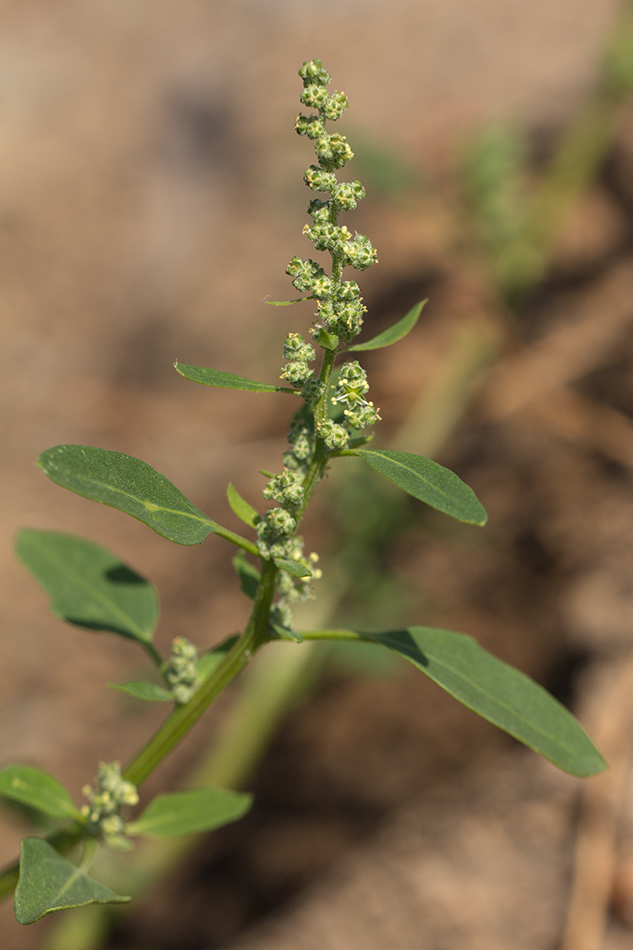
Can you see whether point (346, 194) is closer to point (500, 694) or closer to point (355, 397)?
point (355, 397)

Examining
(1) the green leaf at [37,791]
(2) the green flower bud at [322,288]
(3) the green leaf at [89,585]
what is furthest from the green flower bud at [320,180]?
(1) the green leaf at [37,791]

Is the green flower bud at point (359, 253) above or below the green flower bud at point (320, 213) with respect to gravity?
below

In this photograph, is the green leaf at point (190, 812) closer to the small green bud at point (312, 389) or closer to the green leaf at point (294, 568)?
the green leaf at point (294, 568)

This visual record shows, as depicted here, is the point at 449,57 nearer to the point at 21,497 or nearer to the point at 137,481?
the point at 21,497

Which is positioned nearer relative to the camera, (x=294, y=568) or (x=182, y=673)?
(x=294, y=568)

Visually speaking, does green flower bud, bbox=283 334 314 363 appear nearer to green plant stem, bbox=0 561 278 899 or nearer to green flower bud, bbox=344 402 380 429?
green flower bud, bbox=344 402 380 429

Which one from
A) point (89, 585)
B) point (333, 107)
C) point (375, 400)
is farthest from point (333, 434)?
point (375, 400)

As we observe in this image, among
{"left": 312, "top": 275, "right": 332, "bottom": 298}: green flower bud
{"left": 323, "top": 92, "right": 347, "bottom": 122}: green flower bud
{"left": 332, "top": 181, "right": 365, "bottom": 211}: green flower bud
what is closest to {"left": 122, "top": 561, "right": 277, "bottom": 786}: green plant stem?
{"left": 312, "top": 275, "right": 332, "bottom": 298}: green flower bud

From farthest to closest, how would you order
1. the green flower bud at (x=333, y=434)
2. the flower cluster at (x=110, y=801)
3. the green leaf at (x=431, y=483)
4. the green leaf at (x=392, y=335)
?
the flower cluster at (x=110, y=801)
the green leaf at (x=392, y=335)
the green flower bud at (x=333, y=434)
the green leaf at (x=431, y=483)
